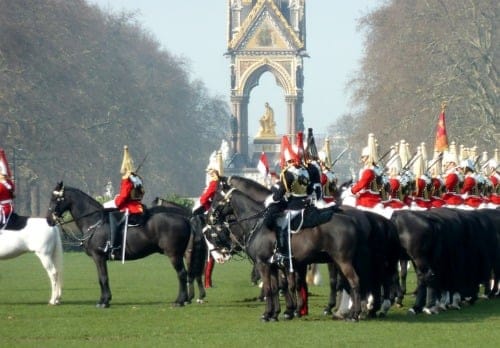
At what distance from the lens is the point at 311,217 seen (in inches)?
854

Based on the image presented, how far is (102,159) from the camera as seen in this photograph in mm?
74062

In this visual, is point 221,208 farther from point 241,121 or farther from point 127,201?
point 241,121

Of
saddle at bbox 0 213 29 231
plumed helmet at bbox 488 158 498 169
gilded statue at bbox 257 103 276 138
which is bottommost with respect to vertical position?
saddle at bbox 0 213 29 231

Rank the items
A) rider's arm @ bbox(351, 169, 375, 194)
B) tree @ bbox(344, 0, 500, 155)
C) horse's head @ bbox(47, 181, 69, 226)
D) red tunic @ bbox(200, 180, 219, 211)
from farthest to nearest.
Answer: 1. tree @ bbox(344, 0, 500, 155)
2. red tunic @ bbox(200, 180, 219, 211)
3. horse's head @ bbox(47, 181, 69, 226)
4. rider's arm @ bbox(351, 169, 375, 194)

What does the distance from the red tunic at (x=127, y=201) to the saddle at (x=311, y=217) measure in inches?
156

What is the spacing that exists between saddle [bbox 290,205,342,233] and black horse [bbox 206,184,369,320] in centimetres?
6

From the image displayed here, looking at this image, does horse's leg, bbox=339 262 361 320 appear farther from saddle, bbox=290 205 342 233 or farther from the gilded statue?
the gilded statue

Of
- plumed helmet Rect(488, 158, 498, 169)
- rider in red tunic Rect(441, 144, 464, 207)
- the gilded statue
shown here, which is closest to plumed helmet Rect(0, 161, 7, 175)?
rider in red tunic Rect(441, 144, 464, 207)

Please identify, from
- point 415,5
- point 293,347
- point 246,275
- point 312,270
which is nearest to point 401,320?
point 293,347

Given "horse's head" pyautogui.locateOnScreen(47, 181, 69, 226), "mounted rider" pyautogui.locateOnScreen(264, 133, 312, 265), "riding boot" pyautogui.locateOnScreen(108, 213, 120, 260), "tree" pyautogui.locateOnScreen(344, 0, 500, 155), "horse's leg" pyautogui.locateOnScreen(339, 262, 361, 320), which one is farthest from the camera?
"tree" pyautogui.locateOnScreen(344, 0, 500, 155)

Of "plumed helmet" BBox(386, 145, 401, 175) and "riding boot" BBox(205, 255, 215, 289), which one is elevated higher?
"plumed helmet" BBox(386, 145, 401, 175)

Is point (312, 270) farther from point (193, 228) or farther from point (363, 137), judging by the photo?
point (363, 137)

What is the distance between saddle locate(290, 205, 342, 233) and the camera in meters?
21.6

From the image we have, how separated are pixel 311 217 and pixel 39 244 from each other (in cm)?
576
